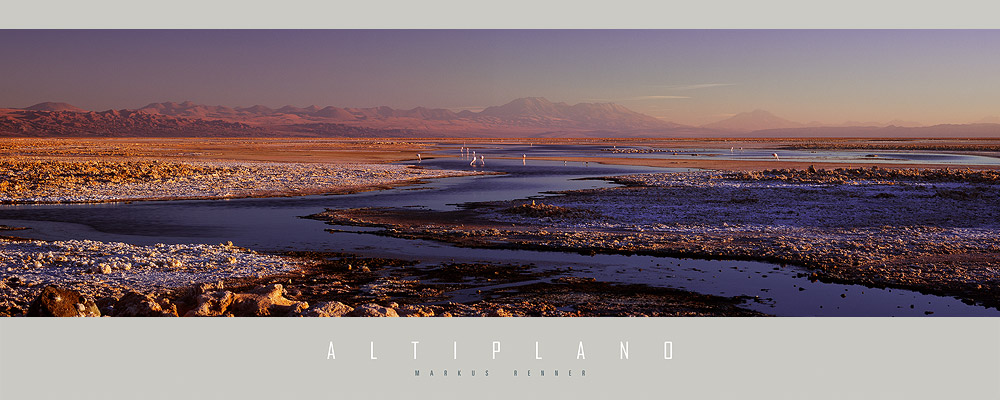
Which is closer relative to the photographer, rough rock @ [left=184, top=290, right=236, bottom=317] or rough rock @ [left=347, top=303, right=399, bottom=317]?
rough rock @ [left=347, top=303, right=399, bottom=317]

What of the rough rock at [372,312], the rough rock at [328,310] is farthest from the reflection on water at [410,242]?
the rough rock at [328,310]

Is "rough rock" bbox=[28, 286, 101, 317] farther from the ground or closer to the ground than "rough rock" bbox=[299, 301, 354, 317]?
farther from the ground

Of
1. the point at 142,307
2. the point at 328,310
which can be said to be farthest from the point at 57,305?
the point at 328,310

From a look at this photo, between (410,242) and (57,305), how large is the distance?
8274mm

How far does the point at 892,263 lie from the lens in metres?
13.1

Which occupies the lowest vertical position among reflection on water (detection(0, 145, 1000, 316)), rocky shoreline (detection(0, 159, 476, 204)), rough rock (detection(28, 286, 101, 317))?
reflection on water (detection(0, 145, 1000, 316))

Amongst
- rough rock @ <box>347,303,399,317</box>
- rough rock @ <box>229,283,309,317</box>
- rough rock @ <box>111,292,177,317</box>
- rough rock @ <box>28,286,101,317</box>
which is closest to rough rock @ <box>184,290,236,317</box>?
rough rock @ <box>229,283,309,317</box>

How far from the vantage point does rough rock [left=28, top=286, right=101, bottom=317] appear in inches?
331

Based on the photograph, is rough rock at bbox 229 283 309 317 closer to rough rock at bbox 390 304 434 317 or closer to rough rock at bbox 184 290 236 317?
rough rock at bbox 184 290 236 317

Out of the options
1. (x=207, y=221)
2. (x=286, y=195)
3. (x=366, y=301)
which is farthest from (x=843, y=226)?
(x=286, y=195)

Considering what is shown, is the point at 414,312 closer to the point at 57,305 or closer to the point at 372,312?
the point at 372,312

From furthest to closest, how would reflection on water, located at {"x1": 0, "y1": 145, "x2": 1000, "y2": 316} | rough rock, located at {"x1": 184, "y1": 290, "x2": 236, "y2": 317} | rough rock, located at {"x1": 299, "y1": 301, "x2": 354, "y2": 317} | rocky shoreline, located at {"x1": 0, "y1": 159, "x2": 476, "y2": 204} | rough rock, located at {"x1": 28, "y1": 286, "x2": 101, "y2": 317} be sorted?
rocky shoreline, located at {"x1": 0, "y1": 159, "x2": 476, "y2": 204}
reflection on water, located at {"x1": 0, "y1": 145, "x2": 1000, "y2": 316}
rough rock, located at {"x1": 184, "y1": 290, "x2": 236, "y2": 317}
rough rock, located at {"x1": 299, "y1": 301, "x2": 354, "y2": 317}
rough rock, located at {"x1": 28, "y1": 286, "x2": 101, "y2": 317}

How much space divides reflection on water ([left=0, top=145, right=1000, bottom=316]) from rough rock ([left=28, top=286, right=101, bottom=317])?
6.34m

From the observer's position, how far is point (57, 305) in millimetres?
8453
